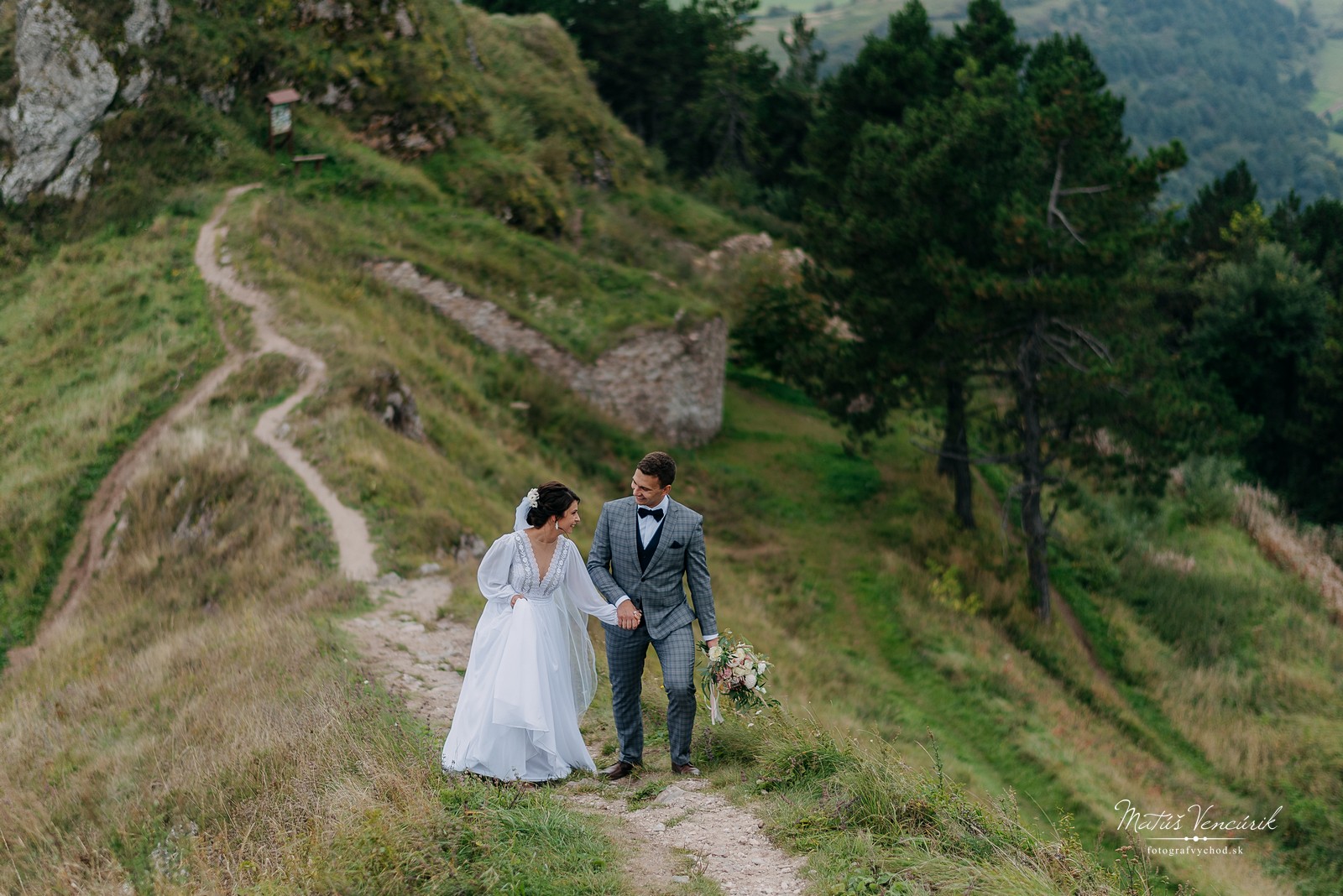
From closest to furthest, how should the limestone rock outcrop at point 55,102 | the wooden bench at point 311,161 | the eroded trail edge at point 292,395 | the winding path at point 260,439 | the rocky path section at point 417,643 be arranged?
1. the rocky path section at point 417,643
2. the eroded trail edge at point 292,395
3. the winding path at point 260,439
4. the limestone rock outcrop at point 55,102
5. the wooden bench at point 311,161

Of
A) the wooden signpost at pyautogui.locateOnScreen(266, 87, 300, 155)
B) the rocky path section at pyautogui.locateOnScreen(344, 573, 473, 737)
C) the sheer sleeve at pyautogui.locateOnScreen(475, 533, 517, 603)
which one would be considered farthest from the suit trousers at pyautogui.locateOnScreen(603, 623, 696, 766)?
the wooden signpost at pyautogui.locateOnScreen(266, 87, 300, 155)

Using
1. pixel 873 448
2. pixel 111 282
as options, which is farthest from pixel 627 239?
pixel 111 282

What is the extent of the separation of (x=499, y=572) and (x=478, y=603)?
16.5ft

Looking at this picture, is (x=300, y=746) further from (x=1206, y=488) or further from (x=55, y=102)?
(x=1206, y=488)

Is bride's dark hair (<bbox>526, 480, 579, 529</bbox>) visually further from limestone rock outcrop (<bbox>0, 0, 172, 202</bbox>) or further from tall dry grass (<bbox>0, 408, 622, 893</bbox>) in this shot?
limestone rock outcrop (<bbox>0, 0, 172, 202</bbox>)

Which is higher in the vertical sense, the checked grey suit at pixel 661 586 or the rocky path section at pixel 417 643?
the checked grey suit at pixel 661 586

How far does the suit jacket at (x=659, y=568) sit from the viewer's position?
6.25 metres

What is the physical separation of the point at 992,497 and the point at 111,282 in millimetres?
20279

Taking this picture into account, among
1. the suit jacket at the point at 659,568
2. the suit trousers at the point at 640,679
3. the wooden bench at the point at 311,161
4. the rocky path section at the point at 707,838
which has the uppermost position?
the wooden bench at the point at 311,161

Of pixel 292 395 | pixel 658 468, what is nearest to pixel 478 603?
pixel 658 468

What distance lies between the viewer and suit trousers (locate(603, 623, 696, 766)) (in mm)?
6285

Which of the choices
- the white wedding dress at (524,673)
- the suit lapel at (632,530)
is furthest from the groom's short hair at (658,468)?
the white wedding dress at (524,673)

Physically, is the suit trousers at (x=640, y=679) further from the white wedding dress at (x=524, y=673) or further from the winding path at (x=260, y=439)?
the winding path at (x=260, y=439)

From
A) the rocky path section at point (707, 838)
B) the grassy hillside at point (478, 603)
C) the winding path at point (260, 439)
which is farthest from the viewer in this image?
the winding path at point (260, 439)
